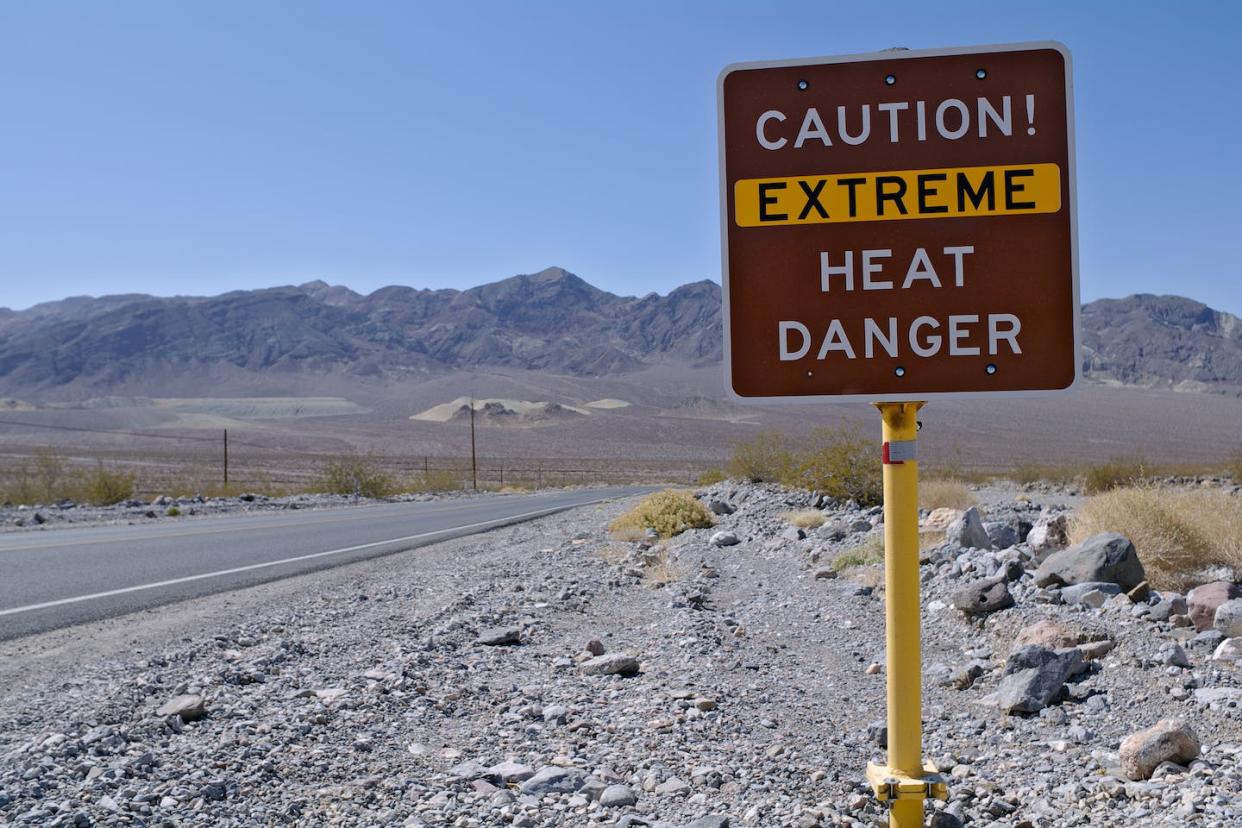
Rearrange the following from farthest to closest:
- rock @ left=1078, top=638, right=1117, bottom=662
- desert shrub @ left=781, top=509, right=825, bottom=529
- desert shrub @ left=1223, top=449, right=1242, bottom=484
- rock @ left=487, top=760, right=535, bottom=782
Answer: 1. desert shrub @ left=1223, top=449, right=1242, bottom=484
2. desert shrub @ left=781, top=509, right=825, bottom=529
3. rock @ left=1078, top=638, right=1117, bottom=662
4. rock @ left=487, top=760, right=535, bottom=782

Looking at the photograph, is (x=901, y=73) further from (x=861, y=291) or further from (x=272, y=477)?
(x=272, y=477)

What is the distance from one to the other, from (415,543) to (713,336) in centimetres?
17036

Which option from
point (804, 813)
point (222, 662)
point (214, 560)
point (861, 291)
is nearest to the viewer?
point (861, 291)

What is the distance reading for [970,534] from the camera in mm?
10375

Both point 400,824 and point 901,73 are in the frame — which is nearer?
point 901,73

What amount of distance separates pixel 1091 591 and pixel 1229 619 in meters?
1.04

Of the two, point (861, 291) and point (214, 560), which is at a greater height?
point (861, 291)

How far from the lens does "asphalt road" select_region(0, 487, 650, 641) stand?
10117 mm

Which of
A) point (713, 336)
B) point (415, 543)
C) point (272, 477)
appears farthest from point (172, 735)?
point (713, 336)

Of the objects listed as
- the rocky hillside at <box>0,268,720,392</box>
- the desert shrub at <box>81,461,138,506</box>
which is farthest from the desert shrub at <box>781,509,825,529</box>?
the rocky hillside at <box>0,268,720,392</box>

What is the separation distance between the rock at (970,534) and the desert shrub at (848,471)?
6808 mm

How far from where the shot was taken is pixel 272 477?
57.3 metres

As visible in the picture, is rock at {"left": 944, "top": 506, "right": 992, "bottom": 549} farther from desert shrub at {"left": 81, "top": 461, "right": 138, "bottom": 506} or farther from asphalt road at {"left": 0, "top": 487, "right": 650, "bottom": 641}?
desert shrub at {"left": 81, "top": 461, "right": 138, "bottom": 506}

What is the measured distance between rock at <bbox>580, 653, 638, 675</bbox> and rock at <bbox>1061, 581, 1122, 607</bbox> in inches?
120
